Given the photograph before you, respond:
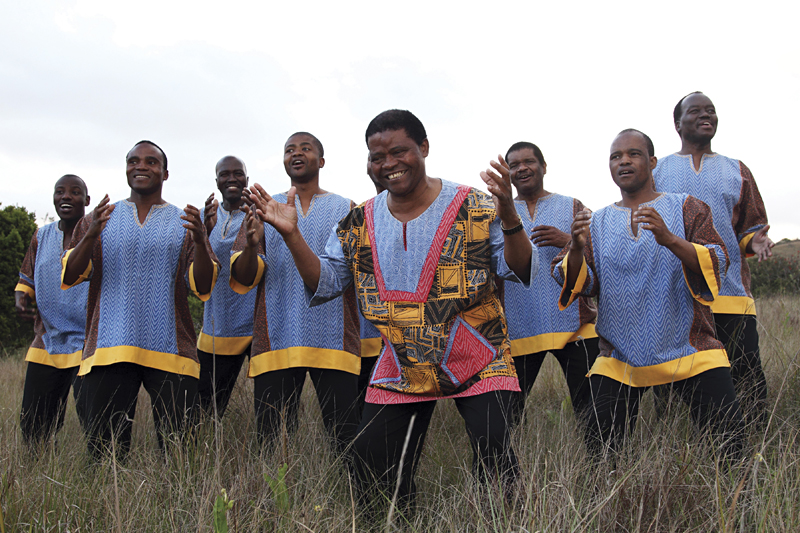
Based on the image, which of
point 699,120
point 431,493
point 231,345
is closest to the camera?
point 431,493

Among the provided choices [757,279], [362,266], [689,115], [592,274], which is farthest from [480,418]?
[757,279]

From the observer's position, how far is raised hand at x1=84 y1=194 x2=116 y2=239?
3709mm

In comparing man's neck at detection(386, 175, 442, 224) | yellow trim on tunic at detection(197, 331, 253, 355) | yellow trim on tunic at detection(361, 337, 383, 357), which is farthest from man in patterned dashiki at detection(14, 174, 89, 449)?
man's neck at detection(386, 175, 442, 224)

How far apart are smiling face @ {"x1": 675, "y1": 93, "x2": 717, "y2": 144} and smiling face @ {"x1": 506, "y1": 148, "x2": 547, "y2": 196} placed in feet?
3.71

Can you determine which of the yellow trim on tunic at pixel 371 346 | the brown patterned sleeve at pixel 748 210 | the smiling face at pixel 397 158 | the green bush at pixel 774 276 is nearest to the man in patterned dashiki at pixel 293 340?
the yellow trim on tunic at pixel 371 346

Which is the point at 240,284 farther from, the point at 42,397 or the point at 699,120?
the point at 699,120

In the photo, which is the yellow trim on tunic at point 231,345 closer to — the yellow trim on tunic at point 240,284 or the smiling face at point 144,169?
the yellow trim on tunic at point 240,284

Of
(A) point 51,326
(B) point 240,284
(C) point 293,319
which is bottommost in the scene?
(A) point 51,326

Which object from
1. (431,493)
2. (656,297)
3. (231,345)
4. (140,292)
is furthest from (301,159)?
(656,297)

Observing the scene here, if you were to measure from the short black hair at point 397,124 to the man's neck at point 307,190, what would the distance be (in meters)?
1.43

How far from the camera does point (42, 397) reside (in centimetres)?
454

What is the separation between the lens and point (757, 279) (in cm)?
1592

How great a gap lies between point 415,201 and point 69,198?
3256 mm

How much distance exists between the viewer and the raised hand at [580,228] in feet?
10.9
